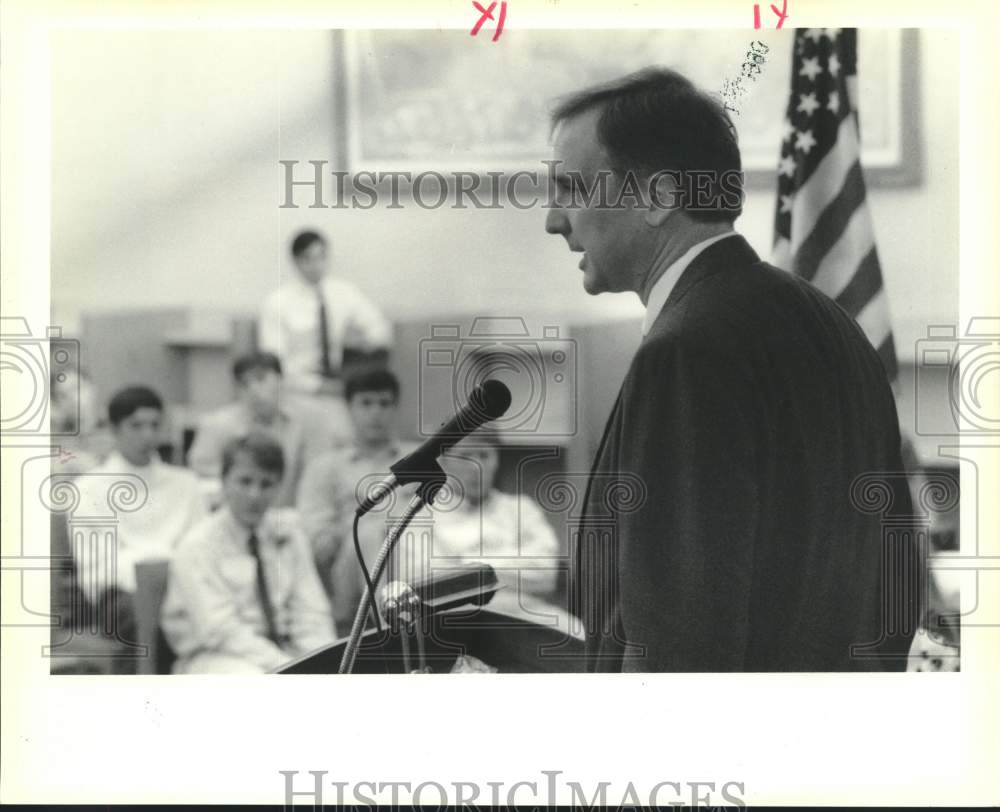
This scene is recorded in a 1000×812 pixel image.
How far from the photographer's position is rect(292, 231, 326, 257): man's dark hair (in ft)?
9.44

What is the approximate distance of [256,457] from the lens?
288cm

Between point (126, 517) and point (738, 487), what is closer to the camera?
point (738, 487)

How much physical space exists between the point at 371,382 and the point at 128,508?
698 millimetres

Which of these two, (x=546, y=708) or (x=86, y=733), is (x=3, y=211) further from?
(x=546, y=708)

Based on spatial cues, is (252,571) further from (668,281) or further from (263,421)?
(668,281)

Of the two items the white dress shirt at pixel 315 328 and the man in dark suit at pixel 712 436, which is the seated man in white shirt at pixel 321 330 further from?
the man in dark suit at pixel 712 436

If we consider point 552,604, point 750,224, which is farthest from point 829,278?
point 552,604

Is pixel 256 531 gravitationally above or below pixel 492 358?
below

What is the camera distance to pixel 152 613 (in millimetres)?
2906

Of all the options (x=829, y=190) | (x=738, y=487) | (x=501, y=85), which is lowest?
(x=738, y=487)

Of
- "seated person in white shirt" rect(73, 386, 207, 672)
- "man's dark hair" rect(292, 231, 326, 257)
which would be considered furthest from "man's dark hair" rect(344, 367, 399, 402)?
"seated person in white shirt" rect(73, 386, 207, 672)

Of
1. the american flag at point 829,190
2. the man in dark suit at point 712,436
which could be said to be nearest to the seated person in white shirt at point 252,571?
the man in dark suit at point 712,436

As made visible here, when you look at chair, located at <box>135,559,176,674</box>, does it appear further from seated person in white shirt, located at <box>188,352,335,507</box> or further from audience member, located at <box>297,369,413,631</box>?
audience member, located at <box>297,369,413,631</box>

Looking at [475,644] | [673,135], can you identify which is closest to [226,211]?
[673,135]
